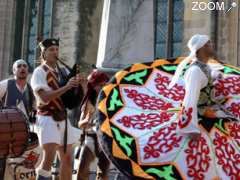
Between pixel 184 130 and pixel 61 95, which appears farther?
pixel 61 95

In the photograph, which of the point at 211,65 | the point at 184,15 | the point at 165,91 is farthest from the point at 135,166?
the point at 184,15

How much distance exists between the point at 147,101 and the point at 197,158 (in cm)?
84

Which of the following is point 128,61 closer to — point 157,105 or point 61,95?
point 61,95

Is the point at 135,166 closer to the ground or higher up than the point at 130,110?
closer to the ground

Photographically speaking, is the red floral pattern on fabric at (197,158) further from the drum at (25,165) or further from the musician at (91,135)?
the drum at (25,165)

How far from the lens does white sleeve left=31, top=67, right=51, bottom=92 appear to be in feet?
23.8

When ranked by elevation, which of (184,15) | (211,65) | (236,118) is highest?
(184,15)

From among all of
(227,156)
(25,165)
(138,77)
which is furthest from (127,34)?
(227,156)

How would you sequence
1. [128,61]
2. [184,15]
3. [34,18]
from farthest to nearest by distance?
[34,18]
[184,15]
[128,61]

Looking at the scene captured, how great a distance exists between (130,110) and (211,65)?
0.93 meters

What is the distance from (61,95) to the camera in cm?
733

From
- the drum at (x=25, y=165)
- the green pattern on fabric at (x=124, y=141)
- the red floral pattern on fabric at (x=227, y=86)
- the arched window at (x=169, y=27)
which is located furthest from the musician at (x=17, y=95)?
the arched window at (x=169, y=27)

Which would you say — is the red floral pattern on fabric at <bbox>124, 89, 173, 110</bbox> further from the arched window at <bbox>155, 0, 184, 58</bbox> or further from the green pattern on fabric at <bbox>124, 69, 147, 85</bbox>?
the arched window at <bbox>155, 0, 184, 58</bbox>

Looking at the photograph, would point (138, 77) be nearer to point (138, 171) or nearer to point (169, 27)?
point (138, 171)
